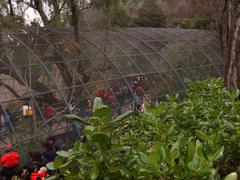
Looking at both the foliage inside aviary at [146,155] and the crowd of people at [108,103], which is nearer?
the foliage inside aviary at [146,155]

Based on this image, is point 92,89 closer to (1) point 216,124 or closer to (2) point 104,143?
(1) point 216,124

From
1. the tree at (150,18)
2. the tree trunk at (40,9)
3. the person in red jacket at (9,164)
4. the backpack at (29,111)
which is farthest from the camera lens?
the tree at (150,18)

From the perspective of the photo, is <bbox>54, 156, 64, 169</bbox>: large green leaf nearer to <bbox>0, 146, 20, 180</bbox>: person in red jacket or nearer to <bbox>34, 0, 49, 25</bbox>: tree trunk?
<bbox>0, 146, 20, 180</bbox>: person in red jacket

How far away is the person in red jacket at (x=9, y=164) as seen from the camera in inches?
265

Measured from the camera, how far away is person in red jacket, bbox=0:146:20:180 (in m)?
6.72

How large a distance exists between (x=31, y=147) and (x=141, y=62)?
5.79m

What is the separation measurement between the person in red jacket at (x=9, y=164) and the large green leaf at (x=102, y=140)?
5550 mm

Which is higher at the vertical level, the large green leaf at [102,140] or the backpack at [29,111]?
the large green leaf at [102,140]

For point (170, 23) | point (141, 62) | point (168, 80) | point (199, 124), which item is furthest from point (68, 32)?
point (170, 23)

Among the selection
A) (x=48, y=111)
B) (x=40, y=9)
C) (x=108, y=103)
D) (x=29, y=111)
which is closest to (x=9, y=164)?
(x=29, y=111)

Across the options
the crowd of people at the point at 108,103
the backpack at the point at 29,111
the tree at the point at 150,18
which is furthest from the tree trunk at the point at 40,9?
the tree at the point at 150,18

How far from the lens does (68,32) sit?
1208 centimetres

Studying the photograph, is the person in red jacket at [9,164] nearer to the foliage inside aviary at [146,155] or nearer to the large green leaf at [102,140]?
the foliage inside aviary at [146,155]

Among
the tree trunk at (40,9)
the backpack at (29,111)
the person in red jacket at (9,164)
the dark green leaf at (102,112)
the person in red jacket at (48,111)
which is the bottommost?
the person in red jacket at (9,164)
